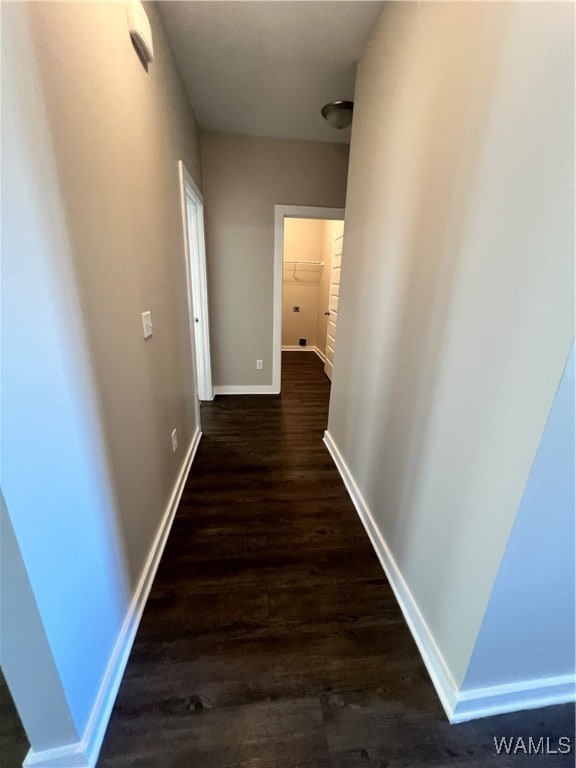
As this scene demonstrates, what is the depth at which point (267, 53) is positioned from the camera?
5.91 feet

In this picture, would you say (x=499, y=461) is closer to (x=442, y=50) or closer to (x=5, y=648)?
(x=5, y=648)

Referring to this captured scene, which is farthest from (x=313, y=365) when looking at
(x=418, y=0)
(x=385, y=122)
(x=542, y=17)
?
(x=542, y=17)

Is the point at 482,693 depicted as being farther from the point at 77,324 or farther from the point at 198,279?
the point at 198,279

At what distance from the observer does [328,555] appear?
63.5 inches

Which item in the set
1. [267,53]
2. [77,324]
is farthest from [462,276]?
[267,53]

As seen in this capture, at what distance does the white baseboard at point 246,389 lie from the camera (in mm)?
3639

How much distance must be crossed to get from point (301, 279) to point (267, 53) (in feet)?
12.1

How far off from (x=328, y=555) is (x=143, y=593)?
86 cm

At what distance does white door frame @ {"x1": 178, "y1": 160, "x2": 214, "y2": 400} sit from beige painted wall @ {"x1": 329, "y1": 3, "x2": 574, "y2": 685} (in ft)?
4.40

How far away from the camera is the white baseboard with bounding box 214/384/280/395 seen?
11.9 ft

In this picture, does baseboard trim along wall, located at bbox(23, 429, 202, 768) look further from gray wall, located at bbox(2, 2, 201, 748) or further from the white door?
the white door

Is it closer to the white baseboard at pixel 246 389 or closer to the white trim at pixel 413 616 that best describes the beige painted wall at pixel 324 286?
the white baseboard at pixel 246 389

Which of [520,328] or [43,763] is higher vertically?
[520,328]

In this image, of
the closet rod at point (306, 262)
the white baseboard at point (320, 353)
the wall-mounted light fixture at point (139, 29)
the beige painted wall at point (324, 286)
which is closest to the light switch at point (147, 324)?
the wall-mounted light fixture at point (139, 29)
